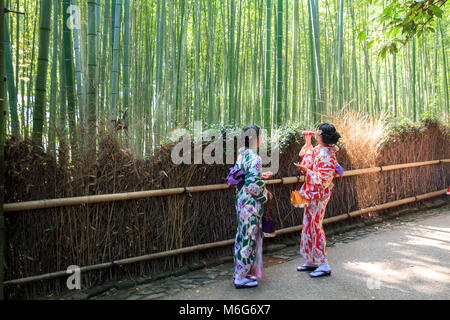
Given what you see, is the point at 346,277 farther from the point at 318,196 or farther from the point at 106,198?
the point at 106,198

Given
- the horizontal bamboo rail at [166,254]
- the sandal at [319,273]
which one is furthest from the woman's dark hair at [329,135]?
the horizontal bamboo rail at [166,254]

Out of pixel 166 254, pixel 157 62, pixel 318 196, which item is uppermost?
pixel 157 62

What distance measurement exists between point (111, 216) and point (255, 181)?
1113mm

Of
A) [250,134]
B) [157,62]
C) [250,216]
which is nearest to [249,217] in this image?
[250,216]

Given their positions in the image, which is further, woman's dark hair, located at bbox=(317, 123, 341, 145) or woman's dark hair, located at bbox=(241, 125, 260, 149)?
woman's dark hair, located at bbox=(317, 123, 341, 145)

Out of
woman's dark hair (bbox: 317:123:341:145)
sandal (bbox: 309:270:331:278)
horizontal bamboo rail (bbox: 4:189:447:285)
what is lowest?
sandal (bbox: 309:270:331:278)

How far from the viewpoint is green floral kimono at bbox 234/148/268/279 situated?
265 cm

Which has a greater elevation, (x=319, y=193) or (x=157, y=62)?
(x=157, y=62)

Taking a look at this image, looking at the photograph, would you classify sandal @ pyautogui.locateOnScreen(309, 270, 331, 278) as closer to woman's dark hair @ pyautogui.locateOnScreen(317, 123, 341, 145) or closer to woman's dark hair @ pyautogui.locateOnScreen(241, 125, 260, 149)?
woman's dark hair @ pyautogui.locateOnScreen(317, 123, 341, 145)

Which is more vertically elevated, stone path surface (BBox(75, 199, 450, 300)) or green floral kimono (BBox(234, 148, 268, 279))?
green floral kimono (BBox(234, 148, 268, 279))

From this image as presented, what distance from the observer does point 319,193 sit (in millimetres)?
2896

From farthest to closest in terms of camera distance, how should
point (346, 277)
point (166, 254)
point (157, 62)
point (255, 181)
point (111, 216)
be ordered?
point (157, 62)
point (166, 254)
point (346, 277)
point (111, 216)
point (255, 181)

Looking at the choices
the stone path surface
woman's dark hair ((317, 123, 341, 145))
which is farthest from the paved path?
woman's dark hair ((317, 123, 341, 145))

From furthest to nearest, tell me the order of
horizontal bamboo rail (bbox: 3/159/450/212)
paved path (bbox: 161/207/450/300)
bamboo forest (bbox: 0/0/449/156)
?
bamboo forest (bbox: 0/0/449/156), paved path (bbox: 161/207/450/300), horizontal bamboo rail (bbox: 3/159/450/212)
